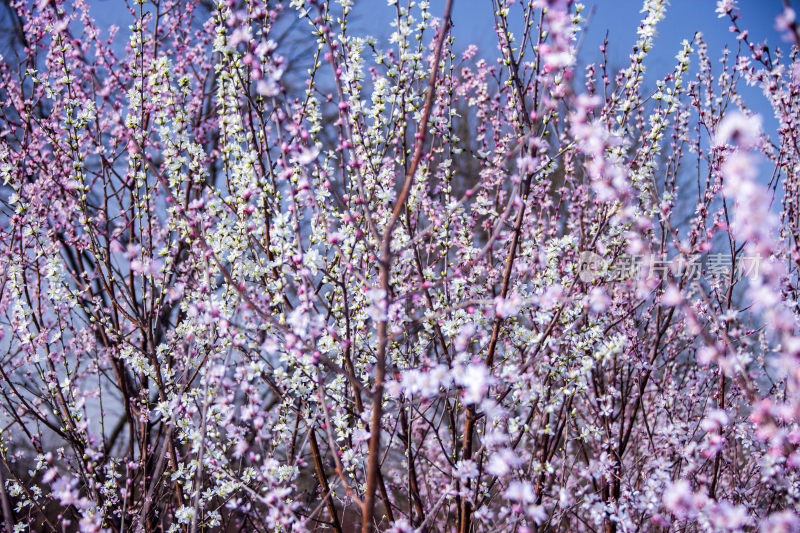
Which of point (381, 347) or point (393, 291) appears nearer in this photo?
point (381, 347)

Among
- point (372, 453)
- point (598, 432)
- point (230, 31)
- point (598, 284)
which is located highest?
point (230, 31)

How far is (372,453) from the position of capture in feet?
5.92

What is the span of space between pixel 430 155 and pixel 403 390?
4.34ft

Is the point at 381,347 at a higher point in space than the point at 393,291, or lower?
lower

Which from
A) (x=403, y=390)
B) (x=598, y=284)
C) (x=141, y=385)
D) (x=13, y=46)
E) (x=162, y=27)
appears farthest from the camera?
(x=13, y=46)

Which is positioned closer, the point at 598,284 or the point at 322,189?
the point at 322,189

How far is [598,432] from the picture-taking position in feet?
10.4

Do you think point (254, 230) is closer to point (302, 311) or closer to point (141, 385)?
point (302, 311)

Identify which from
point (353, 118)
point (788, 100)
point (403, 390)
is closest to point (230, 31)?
point (353, 118)

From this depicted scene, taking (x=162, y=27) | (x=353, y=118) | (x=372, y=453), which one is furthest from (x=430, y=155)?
(x=162, y=27)

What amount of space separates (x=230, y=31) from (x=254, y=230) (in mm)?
1016

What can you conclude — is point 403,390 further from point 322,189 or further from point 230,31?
point 230,31

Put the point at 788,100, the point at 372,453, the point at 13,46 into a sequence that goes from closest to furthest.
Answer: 1. the point at 372,453
2. the point at 788,100
3. the point at 13,46

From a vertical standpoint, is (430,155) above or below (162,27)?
below
